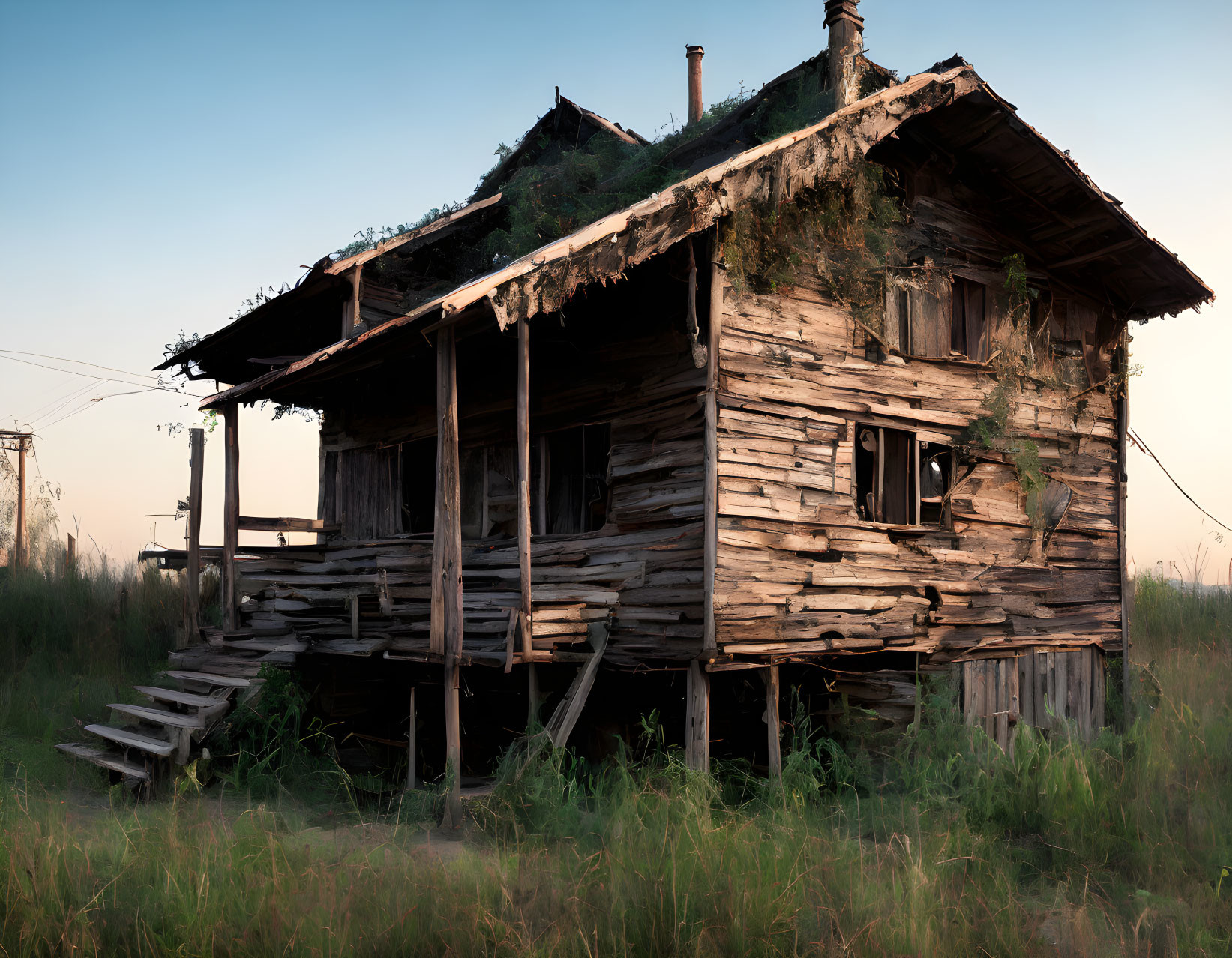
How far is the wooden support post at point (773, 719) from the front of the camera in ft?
32.4

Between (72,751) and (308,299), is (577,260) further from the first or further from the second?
(72,751)

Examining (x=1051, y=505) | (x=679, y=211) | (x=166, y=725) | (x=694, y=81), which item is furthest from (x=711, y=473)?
(x=694, y=81)

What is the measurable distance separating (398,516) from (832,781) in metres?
6.90

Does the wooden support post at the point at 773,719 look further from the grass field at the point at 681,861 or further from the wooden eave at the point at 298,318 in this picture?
the wooden eave at the point at 298,318

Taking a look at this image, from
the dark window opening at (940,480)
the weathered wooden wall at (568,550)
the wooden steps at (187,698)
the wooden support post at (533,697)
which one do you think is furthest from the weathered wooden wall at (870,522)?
the wooden steps at (187,698)

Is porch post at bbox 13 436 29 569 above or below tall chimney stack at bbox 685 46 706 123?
below

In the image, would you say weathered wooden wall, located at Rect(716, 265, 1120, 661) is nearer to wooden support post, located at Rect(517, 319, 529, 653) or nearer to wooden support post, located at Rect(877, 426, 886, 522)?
wooden support post, located at Rect(877, 426, 886, 522)

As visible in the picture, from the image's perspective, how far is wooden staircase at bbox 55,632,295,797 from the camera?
1016 cm

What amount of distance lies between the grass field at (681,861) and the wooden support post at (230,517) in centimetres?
252

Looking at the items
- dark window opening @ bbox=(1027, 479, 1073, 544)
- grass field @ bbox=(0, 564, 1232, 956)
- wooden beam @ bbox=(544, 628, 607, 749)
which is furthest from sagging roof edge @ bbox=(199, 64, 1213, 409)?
grass field @ bbox=(0, 564, 1232, 956)

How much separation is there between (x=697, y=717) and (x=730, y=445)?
2.70 meters

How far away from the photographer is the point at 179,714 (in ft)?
35.2

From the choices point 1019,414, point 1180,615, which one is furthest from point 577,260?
point 1180,615

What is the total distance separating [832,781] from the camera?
10.5m
